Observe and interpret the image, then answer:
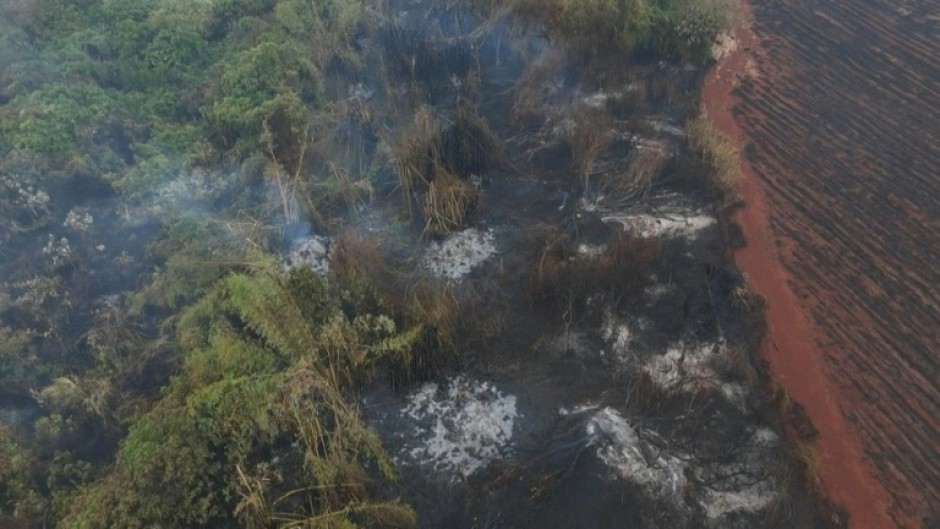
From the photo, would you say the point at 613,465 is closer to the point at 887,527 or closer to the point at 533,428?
the point at 533,428

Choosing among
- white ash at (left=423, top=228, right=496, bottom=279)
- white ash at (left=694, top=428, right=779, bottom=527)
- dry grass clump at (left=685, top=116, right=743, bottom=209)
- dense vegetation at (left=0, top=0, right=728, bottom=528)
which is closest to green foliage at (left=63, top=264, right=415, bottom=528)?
dense vegetation at (left=0, top=0, right=728, bottom=528)

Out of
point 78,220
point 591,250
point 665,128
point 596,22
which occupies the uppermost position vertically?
point 596,22

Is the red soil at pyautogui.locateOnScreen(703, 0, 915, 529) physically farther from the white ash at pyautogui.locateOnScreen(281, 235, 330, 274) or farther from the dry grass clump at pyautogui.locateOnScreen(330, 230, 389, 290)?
the white ash at pyautogui.locateOnScreen(281, 235, 330, 274)

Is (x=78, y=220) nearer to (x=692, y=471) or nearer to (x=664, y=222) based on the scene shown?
(x=664, y=222)

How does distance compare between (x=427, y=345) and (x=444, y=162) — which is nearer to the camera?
(x=427, y=345)

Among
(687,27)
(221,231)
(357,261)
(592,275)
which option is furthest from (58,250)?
(687,27)

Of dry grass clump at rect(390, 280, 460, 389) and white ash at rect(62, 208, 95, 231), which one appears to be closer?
dry grass clump at rect(390, 280, 460, 389)
